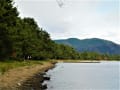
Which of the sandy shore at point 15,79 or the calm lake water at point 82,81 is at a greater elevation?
the sandy shore at point 15,79

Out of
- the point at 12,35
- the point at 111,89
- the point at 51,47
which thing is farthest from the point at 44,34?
the point at 111,89

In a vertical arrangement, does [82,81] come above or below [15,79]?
below

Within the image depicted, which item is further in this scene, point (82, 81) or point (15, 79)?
point (82, 81)

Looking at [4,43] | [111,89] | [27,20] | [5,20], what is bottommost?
[111,89]

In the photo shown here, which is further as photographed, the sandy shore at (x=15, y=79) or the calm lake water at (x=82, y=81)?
the calm lake water at (x=82, y=81)

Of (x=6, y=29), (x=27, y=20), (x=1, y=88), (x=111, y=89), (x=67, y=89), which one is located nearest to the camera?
(x=1, y=88)

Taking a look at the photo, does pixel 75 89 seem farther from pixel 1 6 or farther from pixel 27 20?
pixel 27 20

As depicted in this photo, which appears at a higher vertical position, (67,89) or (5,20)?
(5,20)

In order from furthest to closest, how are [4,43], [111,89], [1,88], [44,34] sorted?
[44,34] < [4,43] < [111,89] < [1,88]

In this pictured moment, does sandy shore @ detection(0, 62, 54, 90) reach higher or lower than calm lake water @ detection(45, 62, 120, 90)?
higher

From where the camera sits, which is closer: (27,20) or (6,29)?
(6,29)

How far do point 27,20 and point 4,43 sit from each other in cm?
6133

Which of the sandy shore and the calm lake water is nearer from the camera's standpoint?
the sandy shore

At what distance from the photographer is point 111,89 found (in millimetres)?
37281
